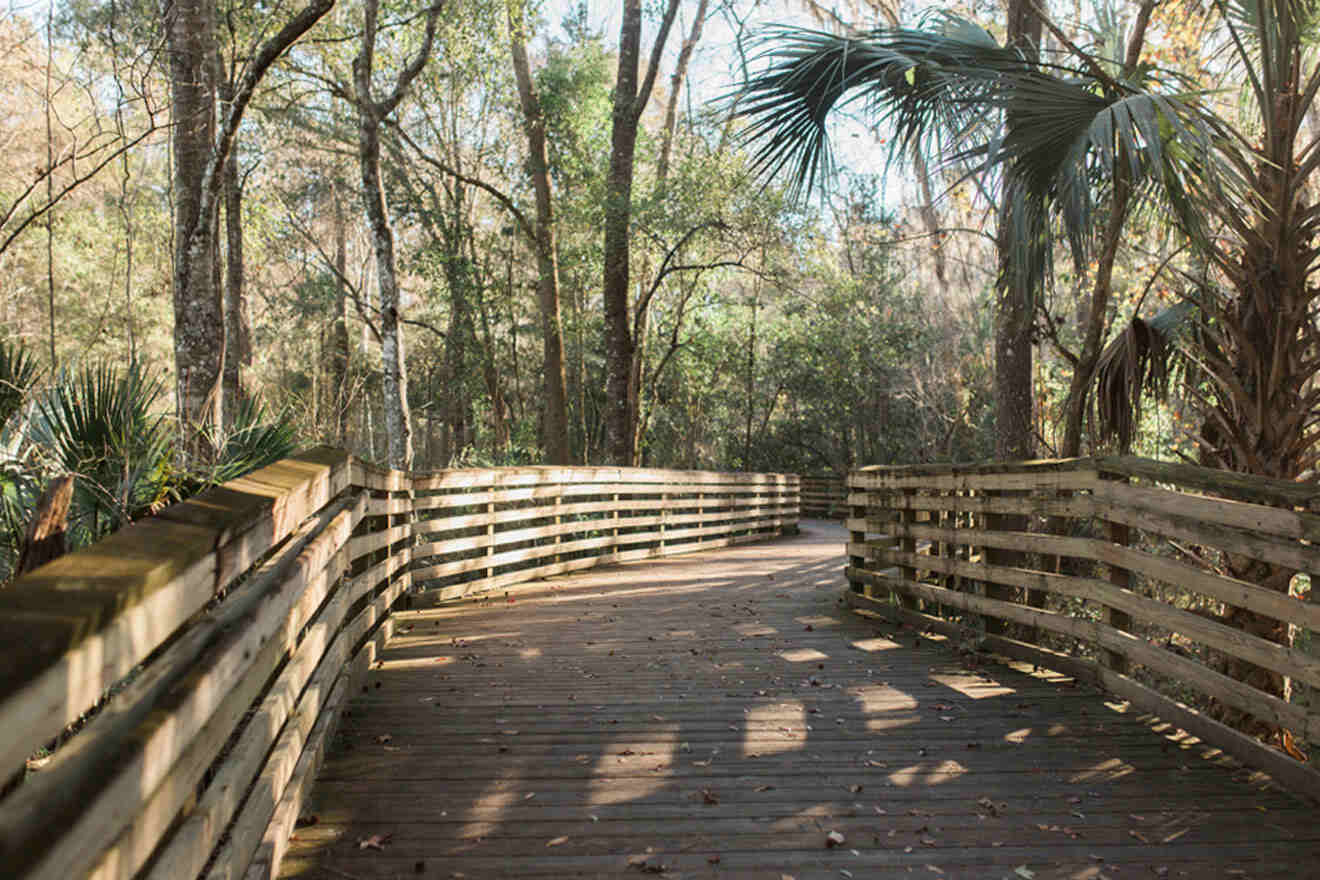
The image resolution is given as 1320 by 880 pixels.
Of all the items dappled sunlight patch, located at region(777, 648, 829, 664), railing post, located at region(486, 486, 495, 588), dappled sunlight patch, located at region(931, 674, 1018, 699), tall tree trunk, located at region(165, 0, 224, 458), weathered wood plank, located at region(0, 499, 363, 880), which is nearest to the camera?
weathered wood plank, located at region(0, 499, 363, 880)

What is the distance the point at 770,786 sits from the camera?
3713 mm

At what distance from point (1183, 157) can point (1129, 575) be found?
252 cm

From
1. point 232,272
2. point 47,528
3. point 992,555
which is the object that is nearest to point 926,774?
point 992,555

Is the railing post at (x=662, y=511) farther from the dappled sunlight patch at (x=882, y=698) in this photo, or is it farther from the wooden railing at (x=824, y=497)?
the wooden railing at (x=824, y=497)

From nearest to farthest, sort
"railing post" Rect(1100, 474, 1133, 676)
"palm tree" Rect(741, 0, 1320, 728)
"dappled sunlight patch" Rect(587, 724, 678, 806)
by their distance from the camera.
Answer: "dappled sunlight patch" Rect(587, 724, 678, 806) < "railing post" Rect(1100, 474, 1133, 676) < "palm tree" Rect(741, 0, 1320, 728)

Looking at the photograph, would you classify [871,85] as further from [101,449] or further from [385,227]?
[385,227]

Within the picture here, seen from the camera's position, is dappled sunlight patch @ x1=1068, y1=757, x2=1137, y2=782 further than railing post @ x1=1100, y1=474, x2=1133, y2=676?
No

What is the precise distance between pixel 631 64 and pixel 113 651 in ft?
51.0

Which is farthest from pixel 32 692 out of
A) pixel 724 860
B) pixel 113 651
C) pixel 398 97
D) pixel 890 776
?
pixel 398 97

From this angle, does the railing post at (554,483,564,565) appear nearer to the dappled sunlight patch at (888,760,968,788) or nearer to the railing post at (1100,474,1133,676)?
the railing post at (1100,474,1133,676)

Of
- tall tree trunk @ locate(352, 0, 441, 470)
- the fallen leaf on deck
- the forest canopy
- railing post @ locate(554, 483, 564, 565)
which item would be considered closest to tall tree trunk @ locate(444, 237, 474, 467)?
the forest canopy

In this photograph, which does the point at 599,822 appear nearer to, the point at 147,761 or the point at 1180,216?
the point at 147,761

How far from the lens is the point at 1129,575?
500 centimetres

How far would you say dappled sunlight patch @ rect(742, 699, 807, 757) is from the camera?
13.7 ft
